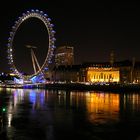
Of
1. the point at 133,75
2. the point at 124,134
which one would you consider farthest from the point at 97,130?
the point at 133,75

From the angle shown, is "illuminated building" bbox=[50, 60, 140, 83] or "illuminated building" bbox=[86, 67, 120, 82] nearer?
"illuminated building" bbox=[50, 60, 140, 83]

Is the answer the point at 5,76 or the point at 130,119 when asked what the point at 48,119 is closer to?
the point at 130,119

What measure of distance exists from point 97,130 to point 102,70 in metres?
127

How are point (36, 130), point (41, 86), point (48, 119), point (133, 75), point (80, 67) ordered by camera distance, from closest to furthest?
point (36, 130) → point (48, 119) → point (41, 86) → point (133, 75) → point (80, 67)

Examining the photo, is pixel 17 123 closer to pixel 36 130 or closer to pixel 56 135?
pixel 36 130

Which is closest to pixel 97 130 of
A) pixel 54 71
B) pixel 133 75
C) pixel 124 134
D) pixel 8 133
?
pixel 124 134

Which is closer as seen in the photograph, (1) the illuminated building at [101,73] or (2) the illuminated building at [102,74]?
(1) the illuminated building at [101,73]

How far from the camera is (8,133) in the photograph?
18141mm

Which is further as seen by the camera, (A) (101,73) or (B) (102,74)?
(A) (101,73)

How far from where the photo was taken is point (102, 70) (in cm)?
14625

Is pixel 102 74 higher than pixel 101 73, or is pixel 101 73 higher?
pixel 101 73

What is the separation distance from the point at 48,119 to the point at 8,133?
6.23m

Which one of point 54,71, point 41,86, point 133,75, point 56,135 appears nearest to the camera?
point 56,135

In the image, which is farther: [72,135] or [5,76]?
[5,76]
